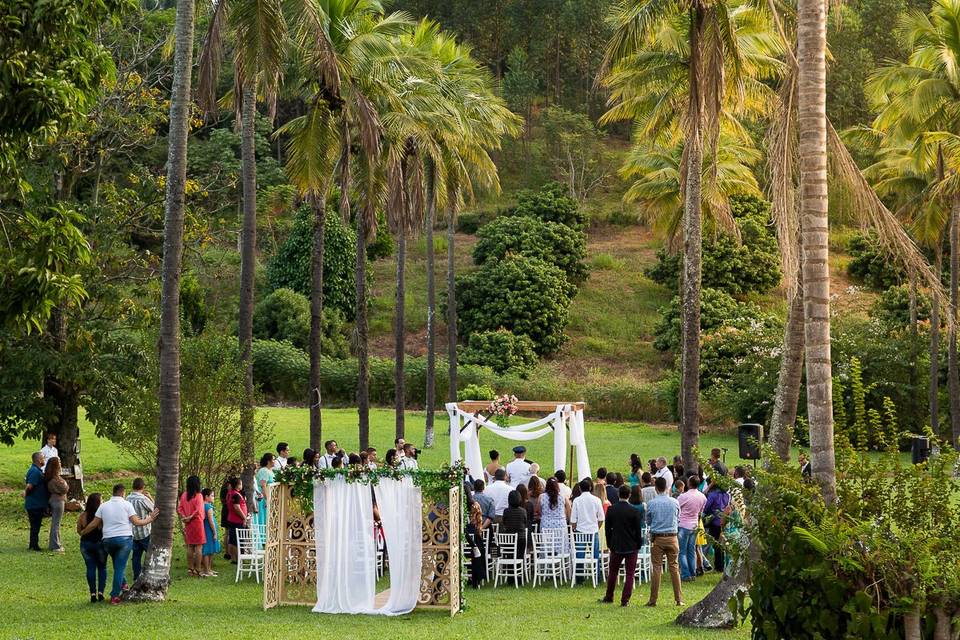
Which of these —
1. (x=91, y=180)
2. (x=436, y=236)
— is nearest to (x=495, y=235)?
(x=436, y=236)

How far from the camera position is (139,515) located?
15055mm

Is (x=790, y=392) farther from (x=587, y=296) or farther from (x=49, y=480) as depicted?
(x=587, y=296)

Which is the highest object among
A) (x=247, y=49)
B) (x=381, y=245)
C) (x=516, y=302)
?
(x=381, y=245)

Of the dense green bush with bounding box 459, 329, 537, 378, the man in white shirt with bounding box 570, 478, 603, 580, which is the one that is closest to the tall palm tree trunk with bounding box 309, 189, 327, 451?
the man in white shirt with bounding box 570, 478, 603, 580

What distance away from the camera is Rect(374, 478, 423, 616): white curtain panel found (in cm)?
1467

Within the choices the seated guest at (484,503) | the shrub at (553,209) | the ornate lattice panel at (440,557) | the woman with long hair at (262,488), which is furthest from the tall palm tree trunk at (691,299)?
the shrub at (553,209)

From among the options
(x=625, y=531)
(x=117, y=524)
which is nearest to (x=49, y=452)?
(x=117, y=524)

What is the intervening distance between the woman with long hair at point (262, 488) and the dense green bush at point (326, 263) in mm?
34392

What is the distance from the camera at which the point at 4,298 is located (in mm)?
11930

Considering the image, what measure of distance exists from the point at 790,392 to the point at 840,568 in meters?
3.97

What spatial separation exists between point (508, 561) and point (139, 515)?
18.1ft

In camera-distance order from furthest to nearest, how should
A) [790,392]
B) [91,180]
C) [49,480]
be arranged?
1. [91,180]
2. [49,480]
3. [790,392]

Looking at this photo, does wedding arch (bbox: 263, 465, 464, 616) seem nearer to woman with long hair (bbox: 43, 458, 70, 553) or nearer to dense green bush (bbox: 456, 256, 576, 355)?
woman with long hair (bbox: 43, 458, 70, 553)

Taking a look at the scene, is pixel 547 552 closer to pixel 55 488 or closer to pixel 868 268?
pixel 55 488
